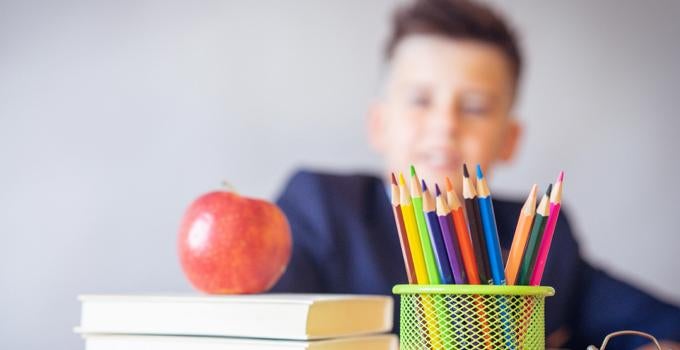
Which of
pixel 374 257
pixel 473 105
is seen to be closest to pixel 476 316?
pixel 374 257

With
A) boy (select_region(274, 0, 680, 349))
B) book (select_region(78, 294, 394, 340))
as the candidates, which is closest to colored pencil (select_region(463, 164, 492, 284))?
book (select_region(78, 294, 394, 340))

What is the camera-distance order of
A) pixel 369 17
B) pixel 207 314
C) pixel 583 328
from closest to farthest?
pixel 207 314
pixel 583 328
pixel 369 17

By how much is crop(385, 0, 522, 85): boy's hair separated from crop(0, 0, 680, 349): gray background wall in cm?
5

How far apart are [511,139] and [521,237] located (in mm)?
703

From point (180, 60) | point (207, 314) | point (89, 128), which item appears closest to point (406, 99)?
point (180, 60)

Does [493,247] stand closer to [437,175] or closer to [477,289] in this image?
[477,289]

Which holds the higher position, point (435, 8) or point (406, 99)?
point (435, 8)

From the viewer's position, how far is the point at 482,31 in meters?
1.01

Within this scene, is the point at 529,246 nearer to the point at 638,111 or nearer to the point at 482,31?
the point at 482,31

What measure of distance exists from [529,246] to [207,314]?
0.21 metres

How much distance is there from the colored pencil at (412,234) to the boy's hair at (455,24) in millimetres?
652

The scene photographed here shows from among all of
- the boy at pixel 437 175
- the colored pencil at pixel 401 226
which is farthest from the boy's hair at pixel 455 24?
the colored pencil at pixel 401 226

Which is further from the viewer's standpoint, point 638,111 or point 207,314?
point 638,111

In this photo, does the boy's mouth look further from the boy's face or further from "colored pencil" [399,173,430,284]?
"colored pencil" [399,173,430,284]
